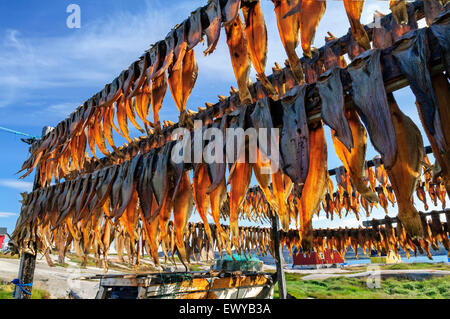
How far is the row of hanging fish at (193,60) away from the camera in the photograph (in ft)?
2.57

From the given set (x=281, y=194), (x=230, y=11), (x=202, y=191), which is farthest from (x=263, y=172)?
(x=230, y=11)

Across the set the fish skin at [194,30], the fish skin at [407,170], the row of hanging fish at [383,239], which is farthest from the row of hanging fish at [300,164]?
the row of hanging fish at [383,239]

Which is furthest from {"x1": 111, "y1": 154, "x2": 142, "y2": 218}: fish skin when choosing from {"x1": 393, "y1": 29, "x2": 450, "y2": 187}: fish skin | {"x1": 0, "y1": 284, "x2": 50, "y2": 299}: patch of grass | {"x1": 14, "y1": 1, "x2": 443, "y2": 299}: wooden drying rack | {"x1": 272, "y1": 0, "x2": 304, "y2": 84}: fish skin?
{"x1": 0, "y1": 284, "x2": 50, "y2": 299}: patch of grass

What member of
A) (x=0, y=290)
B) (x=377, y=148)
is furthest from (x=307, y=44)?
(x=0, y=290)

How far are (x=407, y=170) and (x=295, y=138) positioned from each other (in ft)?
0.91

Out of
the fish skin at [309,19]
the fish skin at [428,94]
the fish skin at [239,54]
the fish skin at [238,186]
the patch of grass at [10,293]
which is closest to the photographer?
the fish skin at [428,94]

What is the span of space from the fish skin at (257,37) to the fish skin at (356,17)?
10.9 inches

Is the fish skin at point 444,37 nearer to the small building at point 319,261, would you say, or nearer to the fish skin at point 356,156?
the fish skin at point 356,156

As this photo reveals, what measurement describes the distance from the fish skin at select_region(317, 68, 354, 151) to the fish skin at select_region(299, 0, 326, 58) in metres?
0.11

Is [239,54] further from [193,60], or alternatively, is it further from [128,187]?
[128,187]

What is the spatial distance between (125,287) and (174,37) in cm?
444

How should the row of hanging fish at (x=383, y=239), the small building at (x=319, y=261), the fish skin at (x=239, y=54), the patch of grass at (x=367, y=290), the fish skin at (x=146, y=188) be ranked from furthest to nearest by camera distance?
the small building at (x=319, y=261) → the patch of grass at (x=367, y=290) → the row of hanging fish at (x=383, y=239) → the fish skin at (x=146, y=188) → the fish skin at (x=239, y=54)

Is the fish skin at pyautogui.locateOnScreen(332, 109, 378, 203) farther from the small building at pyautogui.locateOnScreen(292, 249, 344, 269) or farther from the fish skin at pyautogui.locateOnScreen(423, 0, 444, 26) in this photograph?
the small building at pyautogui.locateOnScreen(292, 249, 344, 269)
